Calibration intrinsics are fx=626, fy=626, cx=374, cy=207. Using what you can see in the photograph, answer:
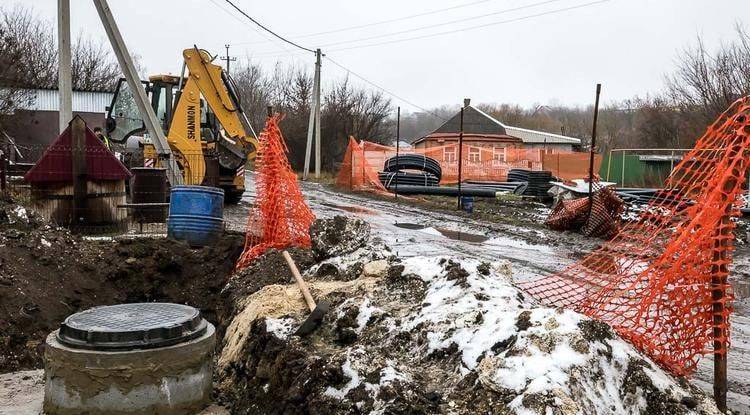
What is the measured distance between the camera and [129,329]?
4.09m

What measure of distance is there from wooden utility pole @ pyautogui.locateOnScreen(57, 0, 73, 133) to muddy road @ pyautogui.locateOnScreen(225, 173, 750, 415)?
12.6 ft

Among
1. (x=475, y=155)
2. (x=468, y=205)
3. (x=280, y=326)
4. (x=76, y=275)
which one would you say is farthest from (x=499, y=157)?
(x=280, y=326)

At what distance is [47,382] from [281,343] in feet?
5.06

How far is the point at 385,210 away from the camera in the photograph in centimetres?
1645

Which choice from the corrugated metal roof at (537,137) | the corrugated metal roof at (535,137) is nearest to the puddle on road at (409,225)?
the corrugated metal roof at (537,137)

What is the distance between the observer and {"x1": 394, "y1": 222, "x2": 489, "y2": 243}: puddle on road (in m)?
11.8

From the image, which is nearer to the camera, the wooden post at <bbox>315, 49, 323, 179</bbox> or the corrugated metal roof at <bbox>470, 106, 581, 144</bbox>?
the wooden post at <bbox>315, 49, 323, 179</bbox>

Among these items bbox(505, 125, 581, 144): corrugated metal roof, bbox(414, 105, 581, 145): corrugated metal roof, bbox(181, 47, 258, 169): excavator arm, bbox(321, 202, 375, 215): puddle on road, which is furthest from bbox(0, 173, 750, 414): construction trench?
bbox(505, 125, 581, 144): corrugated metal roof

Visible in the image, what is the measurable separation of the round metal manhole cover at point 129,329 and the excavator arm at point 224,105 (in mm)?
10700

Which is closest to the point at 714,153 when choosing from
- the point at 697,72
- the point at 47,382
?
the point at 47,382

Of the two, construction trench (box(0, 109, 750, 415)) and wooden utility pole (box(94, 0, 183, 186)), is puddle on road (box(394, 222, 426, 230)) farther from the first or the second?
construction trench (box(0, 109, 750, 415))

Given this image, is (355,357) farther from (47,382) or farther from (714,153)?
(714,153)

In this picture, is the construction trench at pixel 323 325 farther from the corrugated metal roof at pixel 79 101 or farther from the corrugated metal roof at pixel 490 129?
the corrugated metal roof at pixel 490 129

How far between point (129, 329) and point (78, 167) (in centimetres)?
569
